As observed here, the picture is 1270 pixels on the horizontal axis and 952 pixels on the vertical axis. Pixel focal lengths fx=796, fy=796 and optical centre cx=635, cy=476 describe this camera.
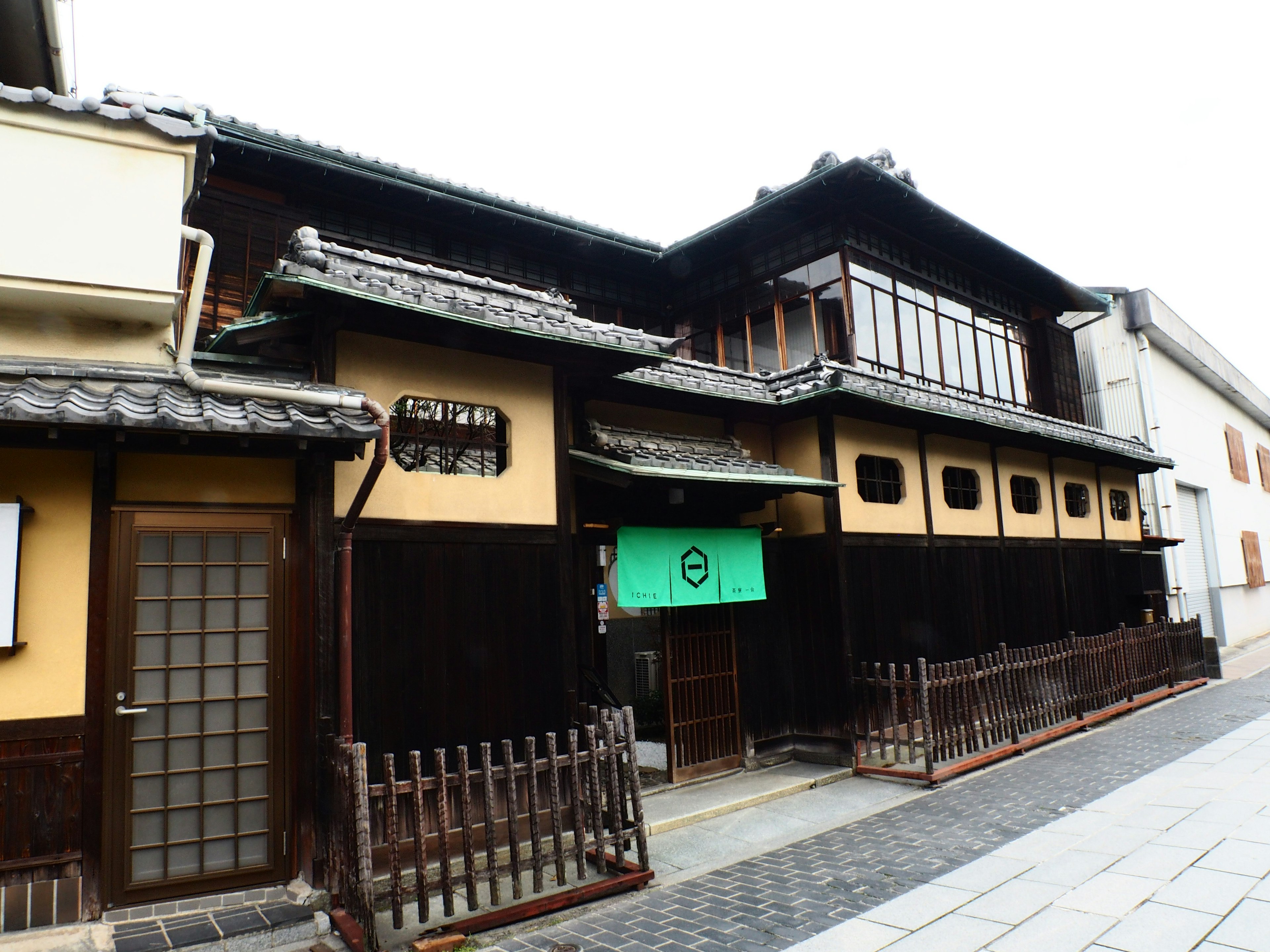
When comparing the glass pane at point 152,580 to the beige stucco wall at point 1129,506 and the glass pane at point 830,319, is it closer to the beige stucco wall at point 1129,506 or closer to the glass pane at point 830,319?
the glass pane at point 830,319

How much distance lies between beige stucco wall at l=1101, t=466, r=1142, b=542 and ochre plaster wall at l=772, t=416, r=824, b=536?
995 centimetres

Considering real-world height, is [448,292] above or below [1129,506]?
above

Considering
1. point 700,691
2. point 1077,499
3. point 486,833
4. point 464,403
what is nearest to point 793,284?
point 700,691

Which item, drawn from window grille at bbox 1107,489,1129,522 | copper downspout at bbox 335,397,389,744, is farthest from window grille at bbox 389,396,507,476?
window grille at bbox 1107,489,1129,522

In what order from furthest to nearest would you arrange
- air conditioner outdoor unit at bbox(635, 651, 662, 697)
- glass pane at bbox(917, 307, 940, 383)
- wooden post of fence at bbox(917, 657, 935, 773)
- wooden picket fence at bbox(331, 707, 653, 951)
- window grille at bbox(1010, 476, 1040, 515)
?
air conditioner outdoor unit at bbox(635, 651, 662, 697)
window grille at bbox(1010, 476, 1040, 515)
glass pane at bbox(917, 307, 940, 383)
wooden post of fence at bbox(917, 657, 935, 773)
wooden picket fence at bbox(331, 707, 653, 951)

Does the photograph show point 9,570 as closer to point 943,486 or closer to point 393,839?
point 393,839

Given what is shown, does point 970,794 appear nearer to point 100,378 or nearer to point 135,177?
point 100,378

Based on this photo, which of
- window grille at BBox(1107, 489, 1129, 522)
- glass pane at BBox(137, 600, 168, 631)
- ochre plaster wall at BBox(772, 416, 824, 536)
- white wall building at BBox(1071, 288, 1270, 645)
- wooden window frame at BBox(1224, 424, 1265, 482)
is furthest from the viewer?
wooden window frame at BBox(1224, 424, 1265, 482)

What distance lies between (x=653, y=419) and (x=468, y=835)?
6.34m

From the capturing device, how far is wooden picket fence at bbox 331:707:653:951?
574 centimetres

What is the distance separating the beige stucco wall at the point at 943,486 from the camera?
13.4 m

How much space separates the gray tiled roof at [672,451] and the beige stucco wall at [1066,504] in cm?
842

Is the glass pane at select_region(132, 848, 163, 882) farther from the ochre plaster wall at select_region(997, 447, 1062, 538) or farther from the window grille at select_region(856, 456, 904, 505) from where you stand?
the ochre plaster wall at select_region(997, 447, 1062, 538)

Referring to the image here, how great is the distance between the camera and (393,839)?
18.7 feet
